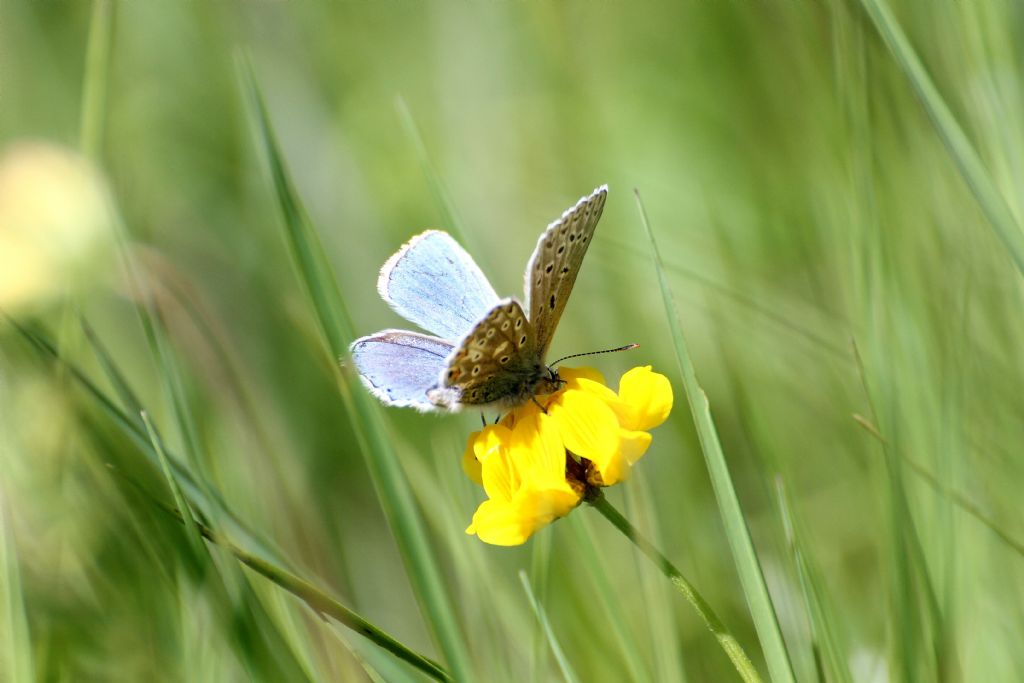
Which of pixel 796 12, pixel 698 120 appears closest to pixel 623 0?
pixel 698 120

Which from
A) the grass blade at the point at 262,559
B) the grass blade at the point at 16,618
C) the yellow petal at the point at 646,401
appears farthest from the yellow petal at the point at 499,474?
the grass blade at the point at 16,618

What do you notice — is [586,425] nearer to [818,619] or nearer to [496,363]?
[496,363]

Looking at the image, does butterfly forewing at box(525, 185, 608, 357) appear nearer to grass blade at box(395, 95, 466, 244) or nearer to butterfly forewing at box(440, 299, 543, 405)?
butterfly forewing at box(440, 299, 543, 405)

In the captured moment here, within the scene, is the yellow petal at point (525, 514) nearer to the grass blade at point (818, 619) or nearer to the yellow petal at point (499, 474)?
the yellow petal at point (499, 474)

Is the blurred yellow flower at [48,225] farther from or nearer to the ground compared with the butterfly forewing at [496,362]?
farther from the ground

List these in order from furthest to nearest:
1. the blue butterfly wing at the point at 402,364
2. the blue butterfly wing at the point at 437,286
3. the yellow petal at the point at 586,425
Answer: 1. the blue butterfly wing at the point at 437,286
2. the blue butterfly wing at the point at 402,364
3. the yellow petal at the point at 586,425
